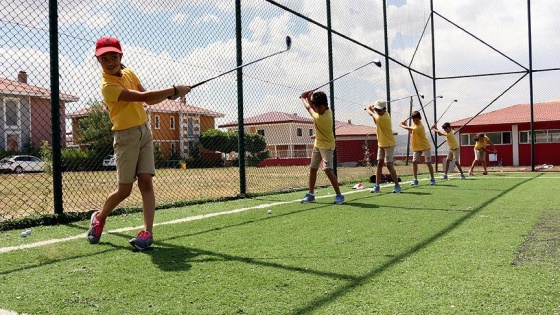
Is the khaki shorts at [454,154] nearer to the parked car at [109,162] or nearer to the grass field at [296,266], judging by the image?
the grass field at [296,266]

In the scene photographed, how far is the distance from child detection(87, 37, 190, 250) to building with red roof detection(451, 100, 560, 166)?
29.8 metres

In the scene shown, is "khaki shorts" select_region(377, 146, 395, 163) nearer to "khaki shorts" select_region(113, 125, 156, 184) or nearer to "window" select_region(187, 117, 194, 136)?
"window" select_region(187, 117, 194, 136)

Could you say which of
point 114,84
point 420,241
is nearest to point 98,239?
point 114,84

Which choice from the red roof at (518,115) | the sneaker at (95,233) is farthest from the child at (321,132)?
the red roof at (518,115)

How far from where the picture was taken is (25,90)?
20.8 feet

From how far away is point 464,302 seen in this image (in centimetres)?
250

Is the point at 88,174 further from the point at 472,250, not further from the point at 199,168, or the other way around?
the point at 472,250

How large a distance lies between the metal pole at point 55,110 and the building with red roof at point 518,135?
2902 centimetres

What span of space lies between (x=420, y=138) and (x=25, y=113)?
791cm

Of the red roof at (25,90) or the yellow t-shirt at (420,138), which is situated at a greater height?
the red roof at (25,90)

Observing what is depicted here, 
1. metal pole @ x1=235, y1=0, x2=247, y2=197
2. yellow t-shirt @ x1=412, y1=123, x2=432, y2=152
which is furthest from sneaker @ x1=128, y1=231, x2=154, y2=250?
yellow t-shirt @ x1=412, y1=123, x2=432, y2=152

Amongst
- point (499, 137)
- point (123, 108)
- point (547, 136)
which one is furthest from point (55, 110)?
point (499, 137)

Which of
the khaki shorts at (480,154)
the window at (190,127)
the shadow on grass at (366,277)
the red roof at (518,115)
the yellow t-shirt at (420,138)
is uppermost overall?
the red roof at (518,115)

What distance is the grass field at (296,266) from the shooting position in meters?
2.52
